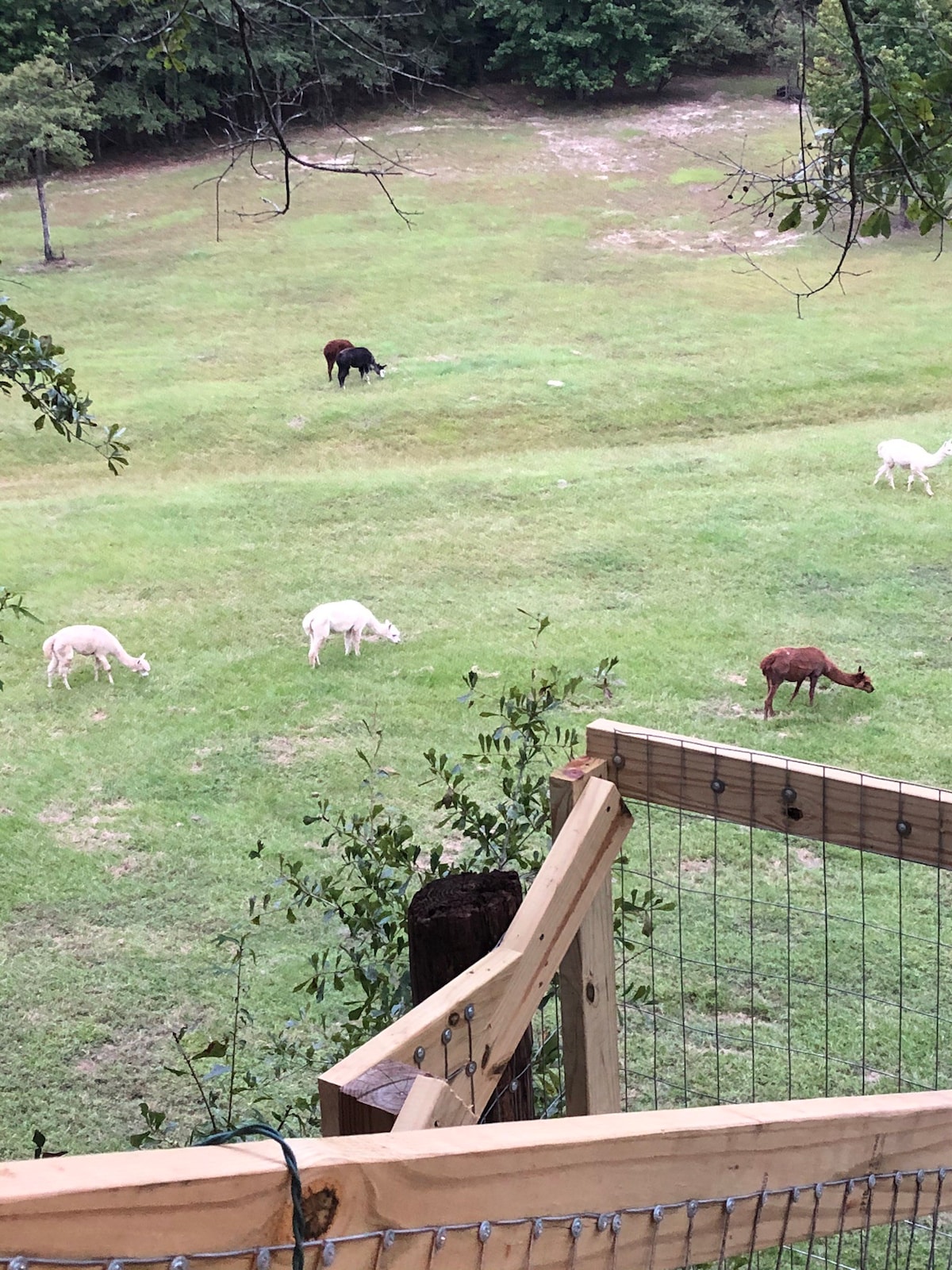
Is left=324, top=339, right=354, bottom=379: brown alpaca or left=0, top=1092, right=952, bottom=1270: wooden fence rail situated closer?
left=0, top=1092, right=952, bottom=1270: wooden fence rail

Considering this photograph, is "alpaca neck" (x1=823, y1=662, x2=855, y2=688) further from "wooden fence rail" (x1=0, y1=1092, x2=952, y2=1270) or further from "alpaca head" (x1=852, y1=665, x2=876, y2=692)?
"wooden fence rail" (x1=0, y1=1092, x2=952, y2=1270)

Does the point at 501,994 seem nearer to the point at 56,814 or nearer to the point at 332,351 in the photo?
the point at 56,814

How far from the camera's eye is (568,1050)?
2.16 m

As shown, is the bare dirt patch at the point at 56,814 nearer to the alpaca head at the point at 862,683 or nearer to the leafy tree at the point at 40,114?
the alpaca head at the point at 862,683

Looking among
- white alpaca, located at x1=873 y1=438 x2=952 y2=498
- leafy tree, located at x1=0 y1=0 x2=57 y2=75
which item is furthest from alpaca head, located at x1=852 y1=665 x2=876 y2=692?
leafy tree, located at x1=0 y1=0 x2=57 y2=75

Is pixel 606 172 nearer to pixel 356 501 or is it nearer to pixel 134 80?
pixel 134 80

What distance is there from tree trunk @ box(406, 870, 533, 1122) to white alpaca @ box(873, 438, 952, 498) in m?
11.3

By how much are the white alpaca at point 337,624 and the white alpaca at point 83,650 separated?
116cm

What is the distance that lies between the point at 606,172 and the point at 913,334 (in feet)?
39.2

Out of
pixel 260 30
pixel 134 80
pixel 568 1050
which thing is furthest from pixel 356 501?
pixel 134 80

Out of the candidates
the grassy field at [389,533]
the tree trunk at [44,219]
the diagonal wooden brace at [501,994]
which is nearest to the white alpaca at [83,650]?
the grassy field at [389,533]

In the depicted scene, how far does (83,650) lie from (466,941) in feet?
24.3

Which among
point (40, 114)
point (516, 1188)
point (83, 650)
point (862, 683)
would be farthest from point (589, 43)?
point (516, 1188)

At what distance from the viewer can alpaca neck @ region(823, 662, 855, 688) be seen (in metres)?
7.74
